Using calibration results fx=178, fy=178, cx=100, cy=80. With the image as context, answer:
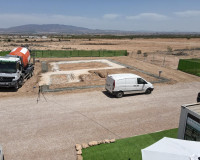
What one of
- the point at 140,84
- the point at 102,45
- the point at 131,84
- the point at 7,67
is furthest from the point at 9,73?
the point at 102,45

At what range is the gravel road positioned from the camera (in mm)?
9398

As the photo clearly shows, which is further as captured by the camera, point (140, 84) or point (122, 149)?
point (140, 84)

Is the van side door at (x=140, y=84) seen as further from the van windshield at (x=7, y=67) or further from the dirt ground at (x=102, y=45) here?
the dirt ground at (x=102, y=45)

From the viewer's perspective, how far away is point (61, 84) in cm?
2017

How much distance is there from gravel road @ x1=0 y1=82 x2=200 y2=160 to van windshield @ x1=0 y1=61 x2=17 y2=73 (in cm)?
328

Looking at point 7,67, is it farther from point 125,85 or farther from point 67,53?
point 67,53

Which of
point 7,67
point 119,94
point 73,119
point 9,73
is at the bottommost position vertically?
point 73,119

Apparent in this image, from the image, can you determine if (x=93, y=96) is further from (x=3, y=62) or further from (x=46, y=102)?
(x=3, y=62)

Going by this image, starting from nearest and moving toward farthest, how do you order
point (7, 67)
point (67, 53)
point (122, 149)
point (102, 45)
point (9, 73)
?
point (122, 149), point (9, 73), point (7, 67), point (67, 53), point (102, 45)

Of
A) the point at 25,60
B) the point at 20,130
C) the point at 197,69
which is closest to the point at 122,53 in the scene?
the point at 197,69

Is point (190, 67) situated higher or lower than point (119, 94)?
higher

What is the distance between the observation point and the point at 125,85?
16578 mm

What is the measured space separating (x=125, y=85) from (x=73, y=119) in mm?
6350

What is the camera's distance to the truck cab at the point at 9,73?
1733cm
